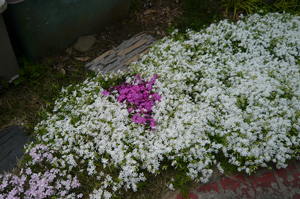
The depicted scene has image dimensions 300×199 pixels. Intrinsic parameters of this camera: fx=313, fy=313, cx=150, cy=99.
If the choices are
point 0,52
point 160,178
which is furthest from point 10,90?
point 160,178

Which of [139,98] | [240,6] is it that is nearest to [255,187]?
[139,98]

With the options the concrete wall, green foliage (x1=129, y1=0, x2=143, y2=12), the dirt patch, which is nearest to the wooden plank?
the dirt patch

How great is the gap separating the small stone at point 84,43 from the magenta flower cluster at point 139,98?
1447mm

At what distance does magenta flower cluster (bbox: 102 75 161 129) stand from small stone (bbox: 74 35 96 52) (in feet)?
4.75

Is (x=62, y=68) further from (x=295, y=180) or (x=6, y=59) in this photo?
(x=295, y=180)

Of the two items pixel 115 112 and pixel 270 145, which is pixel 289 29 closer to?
pixel 270 145

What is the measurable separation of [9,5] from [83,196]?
9.99ft

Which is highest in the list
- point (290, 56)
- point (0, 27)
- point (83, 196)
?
point (0, 27)

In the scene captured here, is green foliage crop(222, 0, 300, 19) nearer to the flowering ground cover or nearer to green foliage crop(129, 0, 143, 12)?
the flowering ground cover

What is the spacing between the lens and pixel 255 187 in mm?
3623

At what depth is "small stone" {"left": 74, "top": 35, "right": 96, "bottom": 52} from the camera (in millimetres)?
5879

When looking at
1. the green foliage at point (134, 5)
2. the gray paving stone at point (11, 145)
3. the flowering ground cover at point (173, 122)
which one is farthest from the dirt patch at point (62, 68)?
the flowering ground cover at point (173, 122)

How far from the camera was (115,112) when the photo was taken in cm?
437

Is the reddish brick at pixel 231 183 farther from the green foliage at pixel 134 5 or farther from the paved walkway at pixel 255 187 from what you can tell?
the green foliage at pixel 134 5
